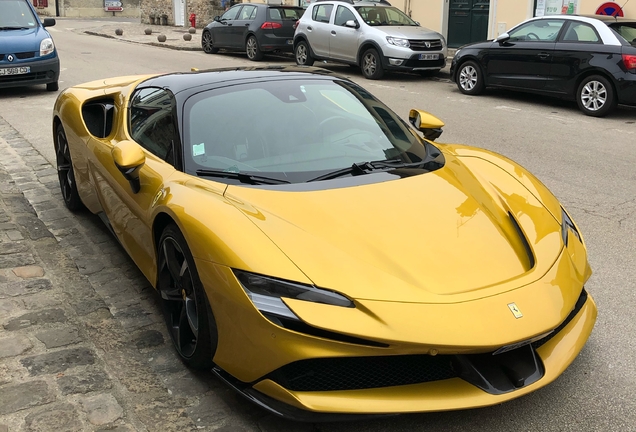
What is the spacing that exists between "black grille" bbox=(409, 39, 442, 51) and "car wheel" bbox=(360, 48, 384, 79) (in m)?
0.76

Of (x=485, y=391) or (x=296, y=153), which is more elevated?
(x=296, y=153)

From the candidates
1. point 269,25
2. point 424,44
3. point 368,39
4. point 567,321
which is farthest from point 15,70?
point 567,321

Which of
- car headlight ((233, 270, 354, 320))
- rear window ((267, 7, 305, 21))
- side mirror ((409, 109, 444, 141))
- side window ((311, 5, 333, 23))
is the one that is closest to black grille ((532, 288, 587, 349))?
car headlight ((233, 270, 354, 320))

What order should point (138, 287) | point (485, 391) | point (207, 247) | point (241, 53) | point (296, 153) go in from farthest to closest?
point (241, 53), point (138, 287), point (296, 153), point (207, 247), point (485, 391)

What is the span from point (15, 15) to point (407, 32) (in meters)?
7.67

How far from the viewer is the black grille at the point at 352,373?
2.60 m

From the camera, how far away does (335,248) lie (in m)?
2.90

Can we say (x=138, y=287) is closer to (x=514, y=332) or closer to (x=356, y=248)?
(x=356, y=248)

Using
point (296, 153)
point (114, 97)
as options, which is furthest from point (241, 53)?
point (296, 153)

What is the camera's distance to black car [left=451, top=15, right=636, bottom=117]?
1029 centimetres

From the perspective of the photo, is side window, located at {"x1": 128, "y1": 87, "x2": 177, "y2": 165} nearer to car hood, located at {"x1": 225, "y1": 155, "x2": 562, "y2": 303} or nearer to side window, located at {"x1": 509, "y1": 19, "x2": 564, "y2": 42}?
car hood, located at {"x1": 225, "y1": 155, "x2": 562, "y2": 303}

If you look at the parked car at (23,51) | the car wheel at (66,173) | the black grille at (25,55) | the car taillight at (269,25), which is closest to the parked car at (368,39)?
the car taillight at (269,25)

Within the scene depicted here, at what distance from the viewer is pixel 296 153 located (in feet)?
12.0

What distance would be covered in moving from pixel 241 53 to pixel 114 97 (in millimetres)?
16697
